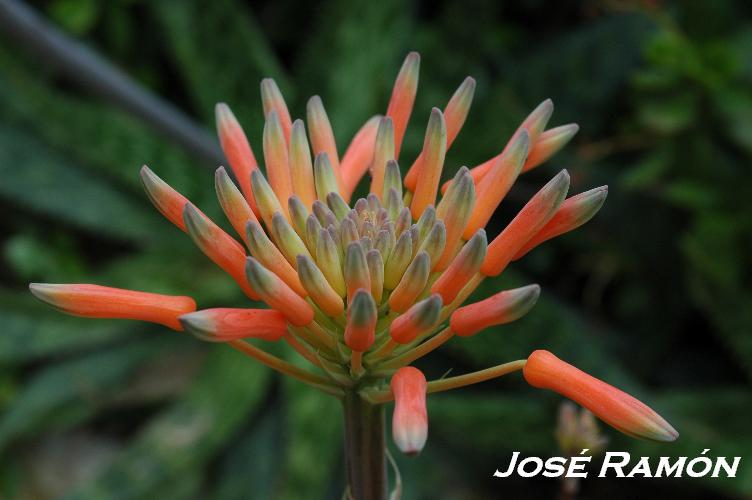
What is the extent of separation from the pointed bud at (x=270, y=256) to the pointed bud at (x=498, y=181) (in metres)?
0.16

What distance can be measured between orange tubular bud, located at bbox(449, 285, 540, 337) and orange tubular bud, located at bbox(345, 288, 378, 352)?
0.07m

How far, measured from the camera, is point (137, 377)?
8.39 ft

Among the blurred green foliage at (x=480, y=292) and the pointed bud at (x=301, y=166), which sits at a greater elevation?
the blurred green foliage at (x=480, y=292)

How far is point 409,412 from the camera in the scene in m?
0.63

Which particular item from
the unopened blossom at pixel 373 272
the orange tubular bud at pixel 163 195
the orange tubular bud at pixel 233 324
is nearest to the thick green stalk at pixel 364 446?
the unopened blossom at pixel 373 272

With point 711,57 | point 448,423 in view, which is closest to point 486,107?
point 711,57

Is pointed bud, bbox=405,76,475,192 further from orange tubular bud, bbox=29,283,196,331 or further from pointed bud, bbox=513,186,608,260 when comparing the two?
orange tubular bud, bbox=29,283,196,331

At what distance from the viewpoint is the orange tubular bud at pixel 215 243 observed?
Result: 0.67m

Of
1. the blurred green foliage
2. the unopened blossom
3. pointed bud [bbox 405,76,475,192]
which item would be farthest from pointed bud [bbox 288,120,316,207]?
the blurred green foliage

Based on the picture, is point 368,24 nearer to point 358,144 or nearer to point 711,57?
point 711,57

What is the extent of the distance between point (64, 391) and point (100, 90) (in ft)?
2.61

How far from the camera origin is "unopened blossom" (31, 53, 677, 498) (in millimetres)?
656

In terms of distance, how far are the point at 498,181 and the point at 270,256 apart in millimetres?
207

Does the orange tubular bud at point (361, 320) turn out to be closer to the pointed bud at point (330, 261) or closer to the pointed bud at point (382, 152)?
the pointed bud at point (330, 261)
